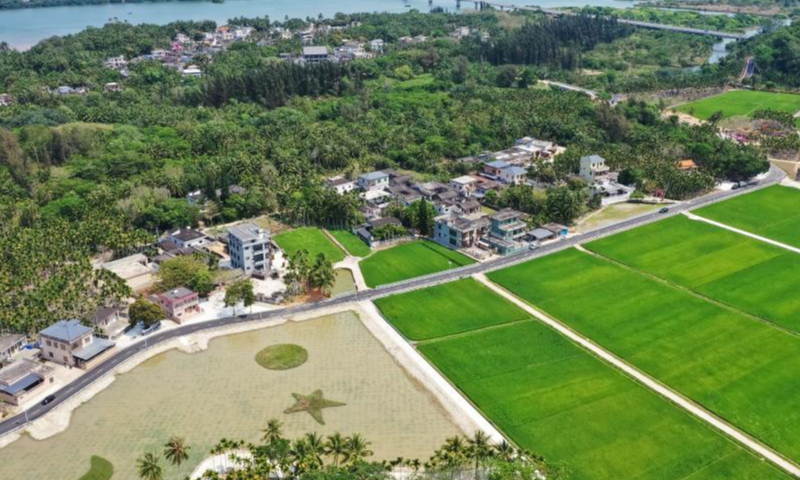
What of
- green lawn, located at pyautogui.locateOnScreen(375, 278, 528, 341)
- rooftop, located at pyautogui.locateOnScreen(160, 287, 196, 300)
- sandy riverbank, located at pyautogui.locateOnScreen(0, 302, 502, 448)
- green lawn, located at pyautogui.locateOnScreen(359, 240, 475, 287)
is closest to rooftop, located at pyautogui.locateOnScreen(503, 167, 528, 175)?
green lawn, located at pyautogui.locateOnScreen(359, 240, 475, 287)

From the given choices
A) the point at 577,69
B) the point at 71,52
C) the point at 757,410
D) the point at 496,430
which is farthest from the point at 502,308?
the point at 71,52

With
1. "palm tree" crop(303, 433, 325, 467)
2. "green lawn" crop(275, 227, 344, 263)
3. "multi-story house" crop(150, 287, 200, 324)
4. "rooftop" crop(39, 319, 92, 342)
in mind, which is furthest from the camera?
"green lawn" crop(275, 227, 344, 263)

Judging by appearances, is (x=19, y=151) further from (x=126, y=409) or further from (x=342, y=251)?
(x=126, y=409)

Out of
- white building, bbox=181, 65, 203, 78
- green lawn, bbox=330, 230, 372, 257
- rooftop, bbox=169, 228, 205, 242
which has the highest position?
white building, bbox=181, 65, 203, 78

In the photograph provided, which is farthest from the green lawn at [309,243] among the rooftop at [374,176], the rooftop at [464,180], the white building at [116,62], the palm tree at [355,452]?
the white building at [116,62]

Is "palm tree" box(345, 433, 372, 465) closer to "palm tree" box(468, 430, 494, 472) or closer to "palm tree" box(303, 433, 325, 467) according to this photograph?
"palm tree" box(303, 433, 325, 467)

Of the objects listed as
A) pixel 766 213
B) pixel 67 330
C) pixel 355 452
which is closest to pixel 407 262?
pixel 67 330

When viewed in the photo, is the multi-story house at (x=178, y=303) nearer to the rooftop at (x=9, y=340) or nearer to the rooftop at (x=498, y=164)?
the rooftop at (x=9, y=340)
